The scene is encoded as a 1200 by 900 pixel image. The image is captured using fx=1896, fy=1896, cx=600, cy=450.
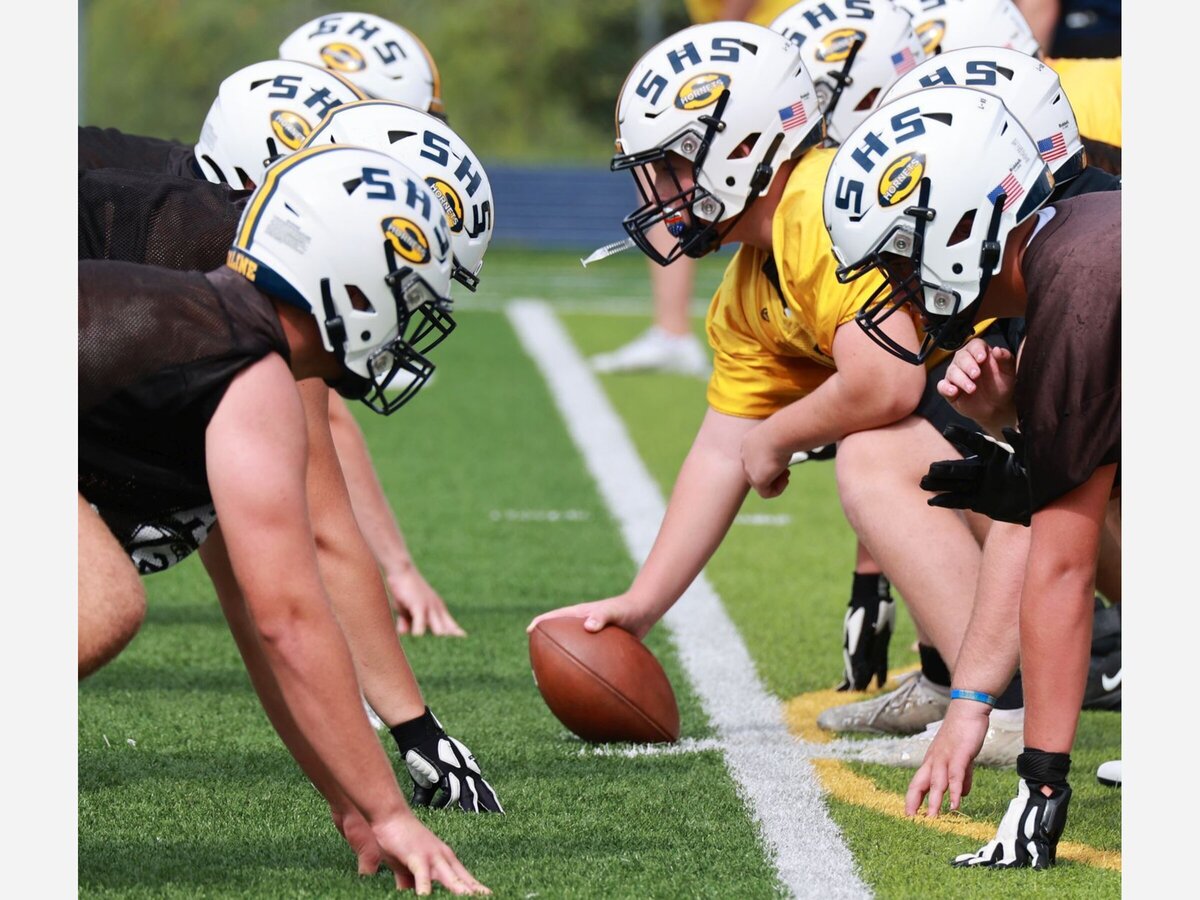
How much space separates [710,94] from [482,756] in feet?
5.36

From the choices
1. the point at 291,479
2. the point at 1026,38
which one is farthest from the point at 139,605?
the point at 1026,38

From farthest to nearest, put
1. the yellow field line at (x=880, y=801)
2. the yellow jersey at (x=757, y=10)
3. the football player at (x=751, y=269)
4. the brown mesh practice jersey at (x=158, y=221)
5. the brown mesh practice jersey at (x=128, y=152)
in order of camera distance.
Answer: the yellow jersey at (x=757, y=10), the brown mesh practice jersey at (x=128, y=152), the football player at (x=751, y=269), the brown mesh practice jersey at (x=158, y=221), the yellow field line at (x=880, y=801)

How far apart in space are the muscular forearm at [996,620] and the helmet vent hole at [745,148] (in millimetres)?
1102

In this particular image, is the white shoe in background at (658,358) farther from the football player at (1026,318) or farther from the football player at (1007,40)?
the football player at (1026,318)

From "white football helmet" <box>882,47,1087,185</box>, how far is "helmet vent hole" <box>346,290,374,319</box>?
4.16 feet

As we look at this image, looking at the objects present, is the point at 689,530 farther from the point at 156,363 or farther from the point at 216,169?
the point at 156,363

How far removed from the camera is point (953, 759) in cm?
376

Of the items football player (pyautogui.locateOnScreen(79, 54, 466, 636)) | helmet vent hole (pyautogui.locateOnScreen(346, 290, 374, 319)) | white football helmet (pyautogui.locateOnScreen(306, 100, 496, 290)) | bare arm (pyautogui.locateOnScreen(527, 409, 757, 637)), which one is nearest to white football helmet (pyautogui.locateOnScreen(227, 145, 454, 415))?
helmet vent hole (pyautogui.locateOnScreen(346, 290, 374, 319))

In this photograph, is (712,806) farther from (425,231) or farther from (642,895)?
(425,231)

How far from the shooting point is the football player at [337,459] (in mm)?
4012

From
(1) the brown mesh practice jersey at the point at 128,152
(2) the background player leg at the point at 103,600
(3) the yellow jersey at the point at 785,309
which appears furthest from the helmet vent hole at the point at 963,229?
(1) the brown mesh practice jersey at the point at 128,152

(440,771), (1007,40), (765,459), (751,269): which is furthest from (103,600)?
(1007,40)

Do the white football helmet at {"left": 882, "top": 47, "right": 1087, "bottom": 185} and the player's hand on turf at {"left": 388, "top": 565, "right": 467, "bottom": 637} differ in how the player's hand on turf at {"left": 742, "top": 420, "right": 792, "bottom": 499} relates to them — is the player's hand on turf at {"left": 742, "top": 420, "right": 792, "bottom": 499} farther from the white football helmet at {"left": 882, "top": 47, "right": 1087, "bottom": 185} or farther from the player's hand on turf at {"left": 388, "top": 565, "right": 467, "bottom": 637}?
the player's hand on turf at {"left": 388, "top": 565, "right": 467, "bottom": 637}

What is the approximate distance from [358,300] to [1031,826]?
5.17 feet
